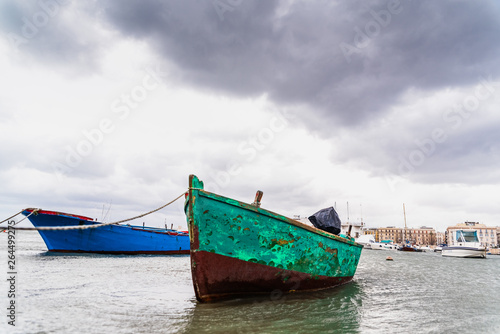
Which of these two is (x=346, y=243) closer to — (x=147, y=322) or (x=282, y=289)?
(x=282, y=289)

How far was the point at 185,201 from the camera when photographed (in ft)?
24.6

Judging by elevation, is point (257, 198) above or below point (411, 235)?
above

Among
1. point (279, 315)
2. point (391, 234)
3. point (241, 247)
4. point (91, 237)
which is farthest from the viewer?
point (391, 234)

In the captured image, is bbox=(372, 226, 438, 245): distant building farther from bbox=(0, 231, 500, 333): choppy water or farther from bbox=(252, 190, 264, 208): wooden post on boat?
bbox=(252, 190, 264, 208): wooden post on boat

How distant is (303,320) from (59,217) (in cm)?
1888

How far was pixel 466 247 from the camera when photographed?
38.2 metres

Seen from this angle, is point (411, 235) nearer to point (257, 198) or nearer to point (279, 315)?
point (257, 198)

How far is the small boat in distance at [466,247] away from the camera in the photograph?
38094 millimetres

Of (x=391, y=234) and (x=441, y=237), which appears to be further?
(x=441, y=237)

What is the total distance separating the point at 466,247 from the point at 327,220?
38.9m

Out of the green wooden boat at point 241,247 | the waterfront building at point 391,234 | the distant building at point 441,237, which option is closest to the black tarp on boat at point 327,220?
the green wooden boat at point 241,247

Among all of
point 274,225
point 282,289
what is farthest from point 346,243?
point 274,225

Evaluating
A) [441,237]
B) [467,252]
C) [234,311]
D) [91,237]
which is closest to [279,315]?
[234,311]

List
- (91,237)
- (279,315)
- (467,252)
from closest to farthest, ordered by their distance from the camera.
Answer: (279,315) → (91,237) → (467,252)
